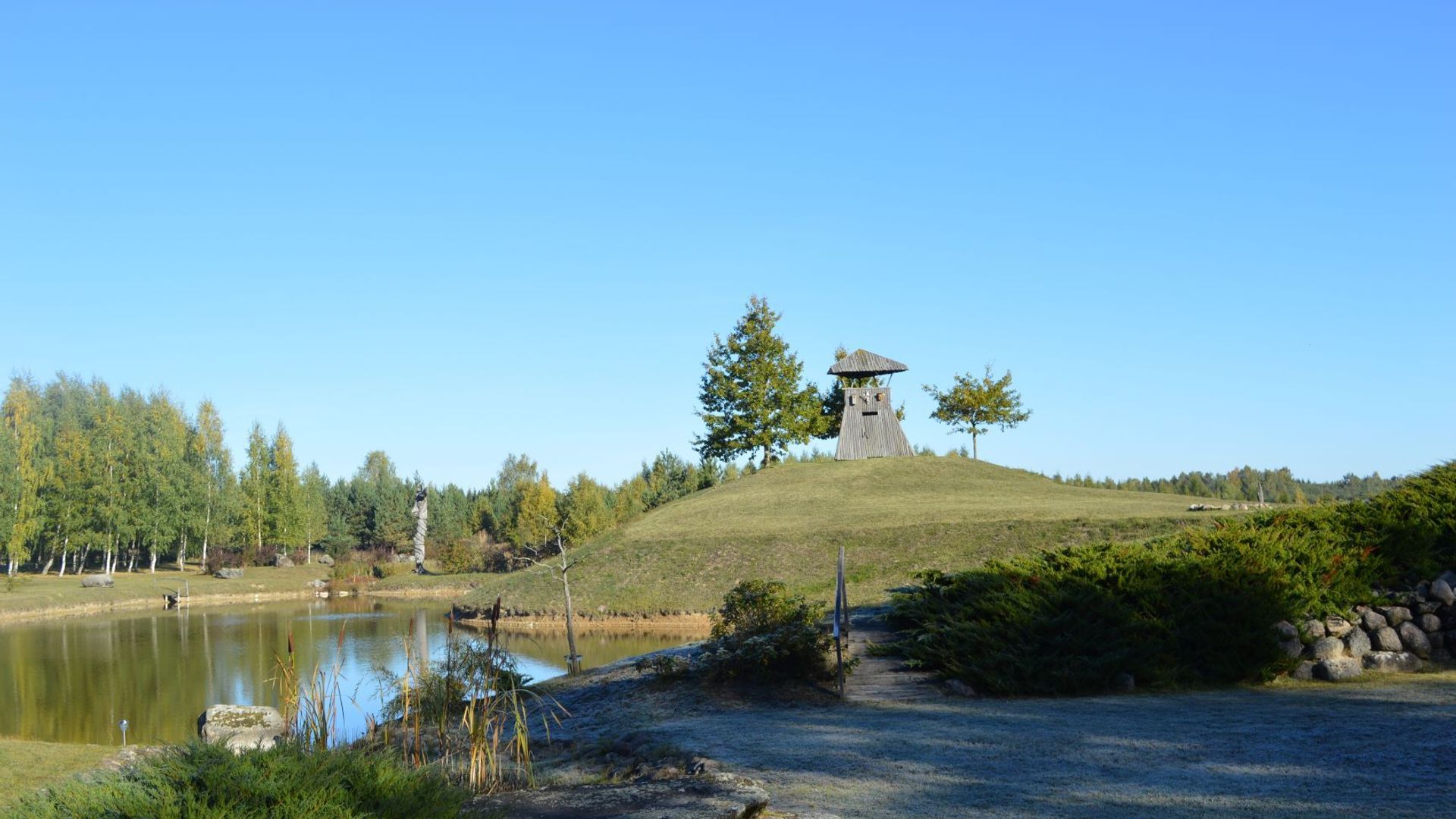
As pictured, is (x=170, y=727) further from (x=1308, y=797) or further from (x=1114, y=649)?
(x=1308, y=797)

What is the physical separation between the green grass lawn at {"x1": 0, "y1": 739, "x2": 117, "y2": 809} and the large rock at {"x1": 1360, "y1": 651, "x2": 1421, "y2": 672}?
14823 millimetres

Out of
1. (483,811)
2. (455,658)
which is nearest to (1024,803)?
(483,811)

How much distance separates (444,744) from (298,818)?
15.2 feet

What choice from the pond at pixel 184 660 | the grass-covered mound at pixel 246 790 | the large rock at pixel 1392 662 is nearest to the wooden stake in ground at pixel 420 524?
the pond at pixel 184 660

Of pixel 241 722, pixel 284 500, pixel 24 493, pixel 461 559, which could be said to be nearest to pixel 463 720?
pixel 241 722

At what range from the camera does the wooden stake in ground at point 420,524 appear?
3012 inches

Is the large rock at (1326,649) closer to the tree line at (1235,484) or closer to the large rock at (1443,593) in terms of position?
the large rock at (1443,593)

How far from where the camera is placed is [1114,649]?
12211 mm

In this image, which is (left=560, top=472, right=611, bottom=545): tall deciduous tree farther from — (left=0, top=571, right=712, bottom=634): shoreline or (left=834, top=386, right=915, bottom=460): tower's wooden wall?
(left=834, top=386, right=915, bottom=460): tower's wooden wall

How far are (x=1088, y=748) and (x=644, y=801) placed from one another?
431cm

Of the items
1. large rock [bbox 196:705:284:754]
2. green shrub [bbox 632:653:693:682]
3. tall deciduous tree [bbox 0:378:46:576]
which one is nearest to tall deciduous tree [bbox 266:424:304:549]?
tall deciduous tree [bbox 0:378:46:576]

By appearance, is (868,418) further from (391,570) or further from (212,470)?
(212,470)

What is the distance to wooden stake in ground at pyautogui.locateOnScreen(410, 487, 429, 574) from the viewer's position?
76.5 meters

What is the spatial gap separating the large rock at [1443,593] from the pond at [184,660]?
40.1 feet
